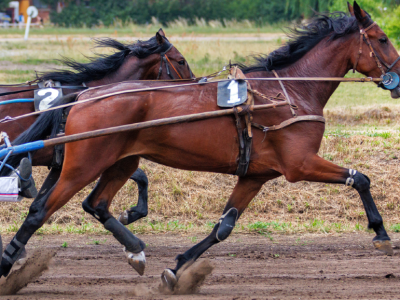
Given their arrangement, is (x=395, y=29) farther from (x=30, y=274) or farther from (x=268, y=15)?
(x=268, y=15)

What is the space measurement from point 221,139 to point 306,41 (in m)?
1.42

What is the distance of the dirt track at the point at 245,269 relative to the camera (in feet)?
15.2

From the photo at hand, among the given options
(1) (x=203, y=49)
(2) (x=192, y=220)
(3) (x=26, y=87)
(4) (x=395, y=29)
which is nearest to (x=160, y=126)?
(3) (x=26, y=87)

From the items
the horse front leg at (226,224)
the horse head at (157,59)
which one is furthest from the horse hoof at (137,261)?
the horse head at (157,59)

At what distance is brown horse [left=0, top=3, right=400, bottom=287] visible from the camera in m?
4.55

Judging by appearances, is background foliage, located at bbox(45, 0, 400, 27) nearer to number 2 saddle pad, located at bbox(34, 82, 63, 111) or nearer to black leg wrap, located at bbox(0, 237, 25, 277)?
number 2 saddle pad, located at bbox(34, 82, 63, 111)

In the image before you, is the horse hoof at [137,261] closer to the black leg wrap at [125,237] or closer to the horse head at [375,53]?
the black leg wrap at [125,237]

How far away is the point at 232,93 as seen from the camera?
4770 mm

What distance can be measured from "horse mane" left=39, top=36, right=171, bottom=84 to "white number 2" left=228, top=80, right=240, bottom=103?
1.94m

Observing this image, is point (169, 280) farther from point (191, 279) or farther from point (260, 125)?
point (260, 125)

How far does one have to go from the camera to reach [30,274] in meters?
4.83

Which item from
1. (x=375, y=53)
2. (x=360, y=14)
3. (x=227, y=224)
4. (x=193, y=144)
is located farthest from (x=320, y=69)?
(x=227, y=224)

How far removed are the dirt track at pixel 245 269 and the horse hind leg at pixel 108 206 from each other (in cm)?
27

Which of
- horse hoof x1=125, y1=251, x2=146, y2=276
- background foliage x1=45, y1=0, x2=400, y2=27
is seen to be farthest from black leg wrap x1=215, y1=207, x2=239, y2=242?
background foliage x1=45, y1=0, x2=400, y2=27
